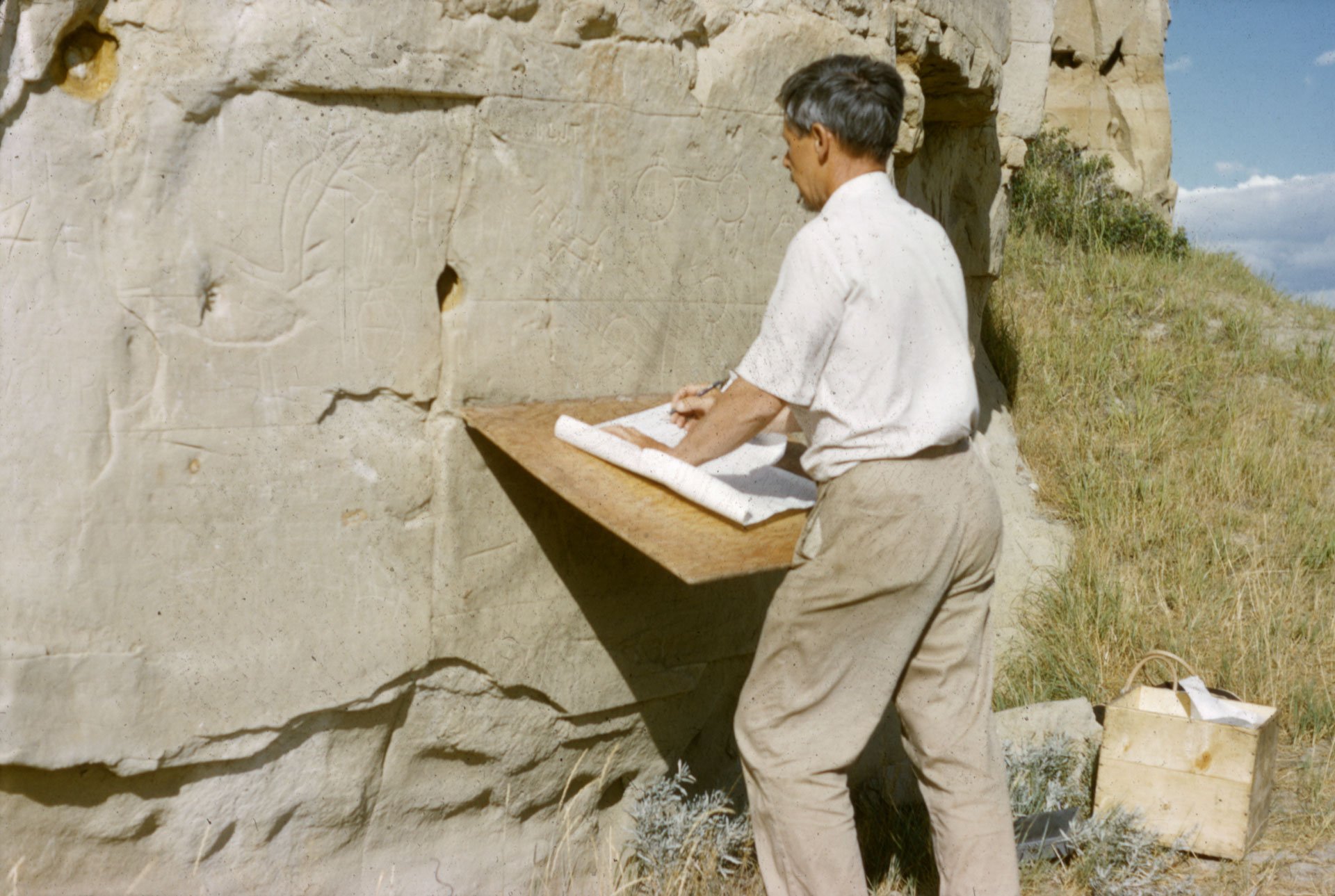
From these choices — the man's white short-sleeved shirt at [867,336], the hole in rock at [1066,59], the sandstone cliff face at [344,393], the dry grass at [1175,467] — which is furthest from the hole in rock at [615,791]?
the hole in rock at [1066,59]

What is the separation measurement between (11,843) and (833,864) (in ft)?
5.73

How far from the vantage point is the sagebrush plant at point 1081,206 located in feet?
30.5

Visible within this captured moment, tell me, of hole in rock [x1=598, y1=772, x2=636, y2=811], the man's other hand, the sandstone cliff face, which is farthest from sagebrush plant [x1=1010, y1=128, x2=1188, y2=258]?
the man's other hand

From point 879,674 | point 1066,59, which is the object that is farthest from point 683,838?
point 1066,59

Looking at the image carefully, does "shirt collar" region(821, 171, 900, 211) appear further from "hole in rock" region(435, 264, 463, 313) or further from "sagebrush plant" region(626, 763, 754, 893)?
"sagebrush plant" region(626, 763, 754, 893)

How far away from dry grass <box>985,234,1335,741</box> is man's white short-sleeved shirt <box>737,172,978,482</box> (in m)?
2.84

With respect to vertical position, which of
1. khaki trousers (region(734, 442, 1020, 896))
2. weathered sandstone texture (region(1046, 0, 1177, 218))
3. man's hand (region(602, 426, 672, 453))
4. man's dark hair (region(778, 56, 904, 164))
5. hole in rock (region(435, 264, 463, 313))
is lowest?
khaki trousers (region(734, 442, 1020, 896))

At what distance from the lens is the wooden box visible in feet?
11.6

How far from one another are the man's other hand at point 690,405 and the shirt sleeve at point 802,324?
39cm

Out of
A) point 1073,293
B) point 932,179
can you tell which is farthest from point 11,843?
point 1073,293

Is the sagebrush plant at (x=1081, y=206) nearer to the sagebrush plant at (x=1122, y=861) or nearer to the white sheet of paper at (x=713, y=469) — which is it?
the sagebrush plant at (x=1122, y=861)

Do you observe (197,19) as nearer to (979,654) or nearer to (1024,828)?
(979,654)

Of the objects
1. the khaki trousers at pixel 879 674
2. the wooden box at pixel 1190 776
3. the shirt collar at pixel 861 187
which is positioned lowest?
the wooden box at pixel 1190 776

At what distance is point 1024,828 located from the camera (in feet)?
11.5
